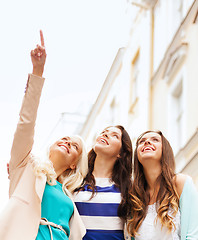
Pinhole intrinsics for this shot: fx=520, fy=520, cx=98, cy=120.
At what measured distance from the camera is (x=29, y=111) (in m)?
4.11

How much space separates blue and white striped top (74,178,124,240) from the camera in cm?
445

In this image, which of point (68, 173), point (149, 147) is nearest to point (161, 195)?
point (149, 147)

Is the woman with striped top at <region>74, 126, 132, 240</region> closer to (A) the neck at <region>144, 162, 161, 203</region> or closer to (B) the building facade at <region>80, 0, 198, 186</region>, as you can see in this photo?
(A) the neck at <region>144, 162, 161, 203</region>

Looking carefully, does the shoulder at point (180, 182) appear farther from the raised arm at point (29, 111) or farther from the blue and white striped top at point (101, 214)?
the raised arm at point (29, 111)

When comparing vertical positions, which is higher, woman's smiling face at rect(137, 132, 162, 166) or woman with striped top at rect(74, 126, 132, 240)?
woman's smiling face at rect(137, 132, 162, 166)

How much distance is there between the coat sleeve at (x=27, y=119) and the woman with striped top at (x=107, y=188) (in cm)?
78

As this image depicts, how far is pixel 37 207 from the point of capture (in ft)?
13.3

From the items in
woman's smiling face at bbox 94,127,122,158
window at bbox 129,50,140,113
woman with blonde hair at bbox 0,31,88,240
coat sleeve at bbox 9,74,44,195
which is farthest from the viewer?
window at bbox 129,50,140,113

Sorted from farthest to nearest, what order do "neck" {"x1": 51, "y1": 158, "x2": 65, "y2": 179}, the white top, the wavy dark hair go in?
"neck" {"x1": 51, "y1": 158, "x2": 65, "y2": 179}
the wavy dark hair
the white top

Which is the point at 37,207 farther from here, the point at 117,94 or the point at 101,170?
the point at 117,94

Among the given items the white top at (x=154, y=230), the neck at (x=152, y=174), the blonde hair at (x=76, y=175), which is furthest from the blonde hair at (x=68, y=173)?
the white top at (x=154, y=230)

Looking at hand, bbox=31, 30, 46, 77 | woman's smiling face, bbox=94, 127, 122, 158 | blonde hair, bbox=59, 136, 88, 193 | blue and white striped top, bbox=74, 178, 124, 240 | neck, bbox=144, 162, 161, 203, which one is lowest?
blue and white striped top, bbox=74, 178, 124, 240

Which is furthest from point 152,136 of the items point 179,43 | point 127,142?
point 179,43

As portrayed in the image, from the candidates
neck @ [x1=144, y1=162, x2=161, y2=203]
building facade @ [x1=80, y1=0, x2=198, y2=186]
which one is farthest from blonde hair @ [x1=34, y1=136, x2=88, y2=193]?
building facade @ [x1=80, y1=0, x2=198, y2=186]
